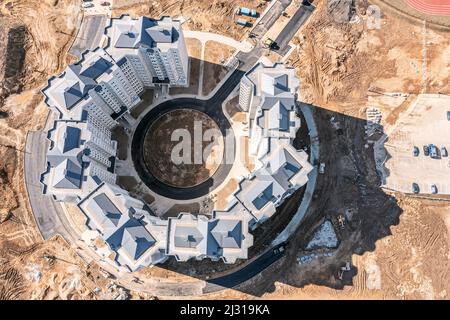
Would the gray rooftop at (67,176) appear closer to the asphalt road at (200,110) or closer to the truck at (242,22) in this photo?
the asphalt road at (200,110)

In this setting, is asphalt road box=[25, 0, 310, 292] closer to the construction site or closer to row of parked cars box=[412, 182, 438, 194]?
the construction site

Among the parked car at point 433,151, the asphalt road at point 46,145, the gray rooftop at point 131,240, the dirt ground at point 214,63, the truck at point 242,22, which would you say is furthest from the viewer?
the truck at point 242,22

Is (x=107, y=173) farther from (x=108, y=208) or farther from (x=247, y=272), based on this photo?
(x=247, y=272)

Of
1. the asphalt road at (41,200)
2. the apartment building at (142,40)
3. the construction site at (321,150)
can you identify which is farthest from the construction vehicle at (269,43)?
the asphalt road at (41,200)

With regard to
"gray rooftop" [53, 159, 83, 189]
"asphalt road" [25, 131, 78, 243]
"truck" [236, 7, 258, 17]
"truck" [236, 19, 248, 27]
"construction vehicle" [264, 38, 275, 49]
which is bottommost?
"asphalt road" [25, 131, 78, 243]

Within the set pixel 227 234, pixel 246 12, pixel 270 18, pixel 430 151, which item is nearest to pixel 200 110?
pixel 246 12

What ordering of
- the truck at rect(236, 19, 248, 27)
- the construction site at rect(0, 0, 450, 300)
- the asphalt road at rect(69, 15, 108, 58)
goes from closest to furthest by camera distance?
the construction site at rect(0, 0, 450, 300)
the asphalt road at rect(69, 15, 108, 58)
the truck at rect(236, 19, 248, 27)

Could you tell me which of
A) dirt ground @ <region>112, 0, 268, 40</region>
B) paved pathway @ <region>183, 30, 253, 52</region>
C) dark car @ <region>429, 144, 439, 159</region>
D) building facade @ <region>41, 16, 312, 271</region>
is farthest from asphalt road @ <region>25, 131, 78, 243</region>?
dark car @ <region>429, 144, 439, 159</region>
